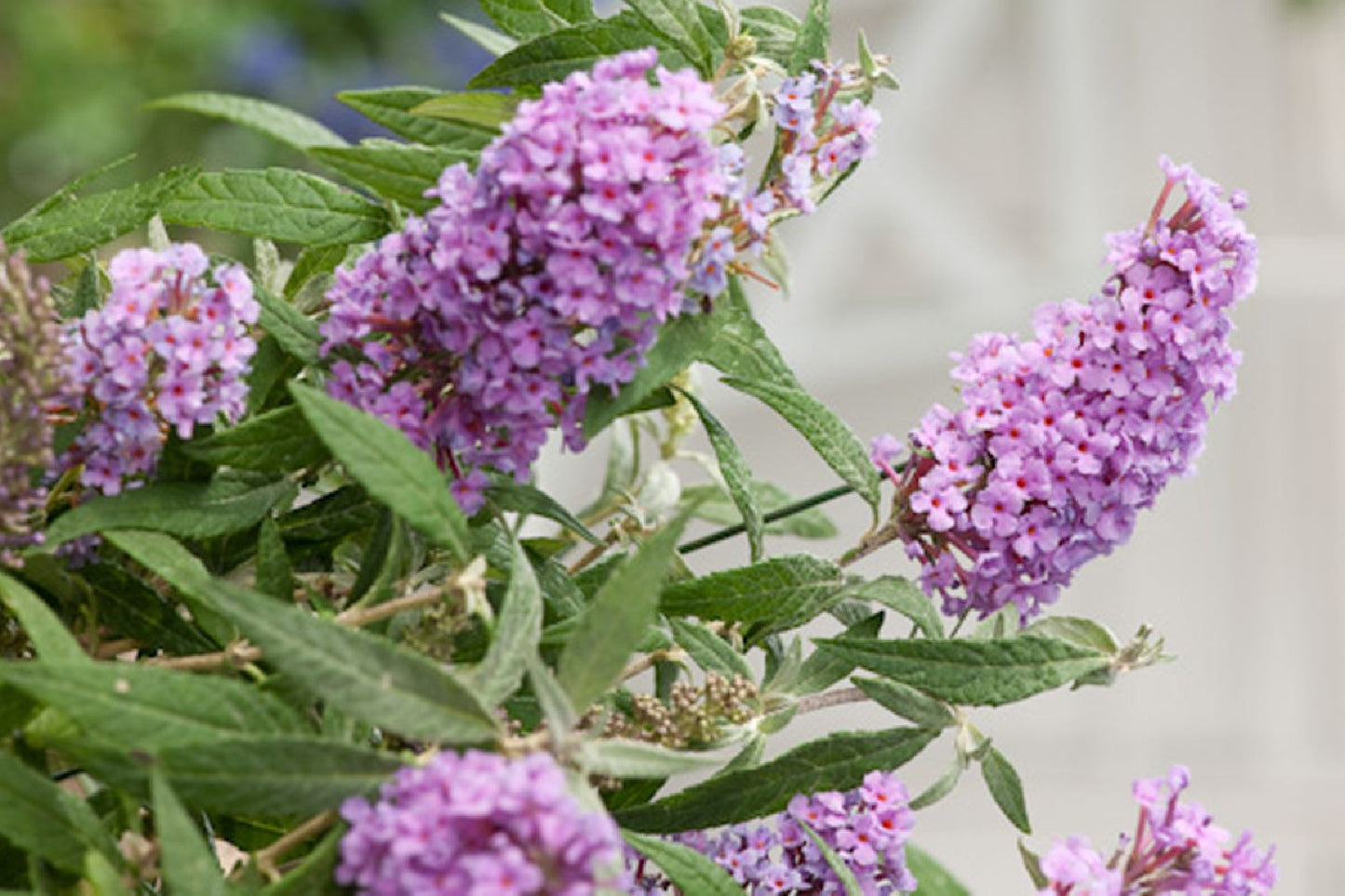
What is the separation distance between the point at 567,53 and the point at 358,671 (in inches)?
8.3

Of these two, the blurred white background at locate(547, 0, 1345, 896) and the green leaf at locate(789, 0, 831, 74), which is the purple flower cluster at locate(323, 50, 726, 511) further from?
the blurred white background at locate(547, 0, 1345, 896)

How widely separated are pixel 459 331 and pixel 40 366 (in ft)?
0.31

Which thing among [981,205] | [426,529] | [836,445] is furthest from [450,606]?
[981,205]

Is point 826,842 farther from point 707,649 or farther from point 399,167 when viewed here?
point 399,167

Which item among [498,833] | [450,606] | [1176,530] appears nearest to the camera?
[498,833]

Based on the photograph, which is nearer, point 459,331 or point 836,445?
point 459,331

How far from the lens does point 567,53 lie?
0.54 m

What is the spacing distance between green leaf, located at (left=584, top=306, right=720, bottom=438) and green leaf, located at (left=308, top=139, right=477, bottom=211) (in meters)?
0.08

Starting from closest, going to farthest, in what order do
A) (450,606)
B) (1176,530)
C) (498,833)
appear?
(498,833) → (450,606) → (1176,530)

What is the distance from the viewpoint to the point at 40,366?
17.1 inches

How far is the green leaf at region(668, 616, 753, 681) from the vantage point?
0.54m

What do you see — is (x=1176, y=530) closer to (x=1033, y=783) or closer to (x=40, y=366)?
(x=1033, y=783)

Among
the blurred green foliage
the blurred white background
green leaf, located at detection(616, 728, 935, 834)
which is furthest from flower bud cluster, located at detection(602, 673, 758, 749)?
the blurred green foliage

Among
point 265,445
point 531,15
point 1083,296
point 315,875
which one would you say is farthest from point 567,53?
point 1083,296
